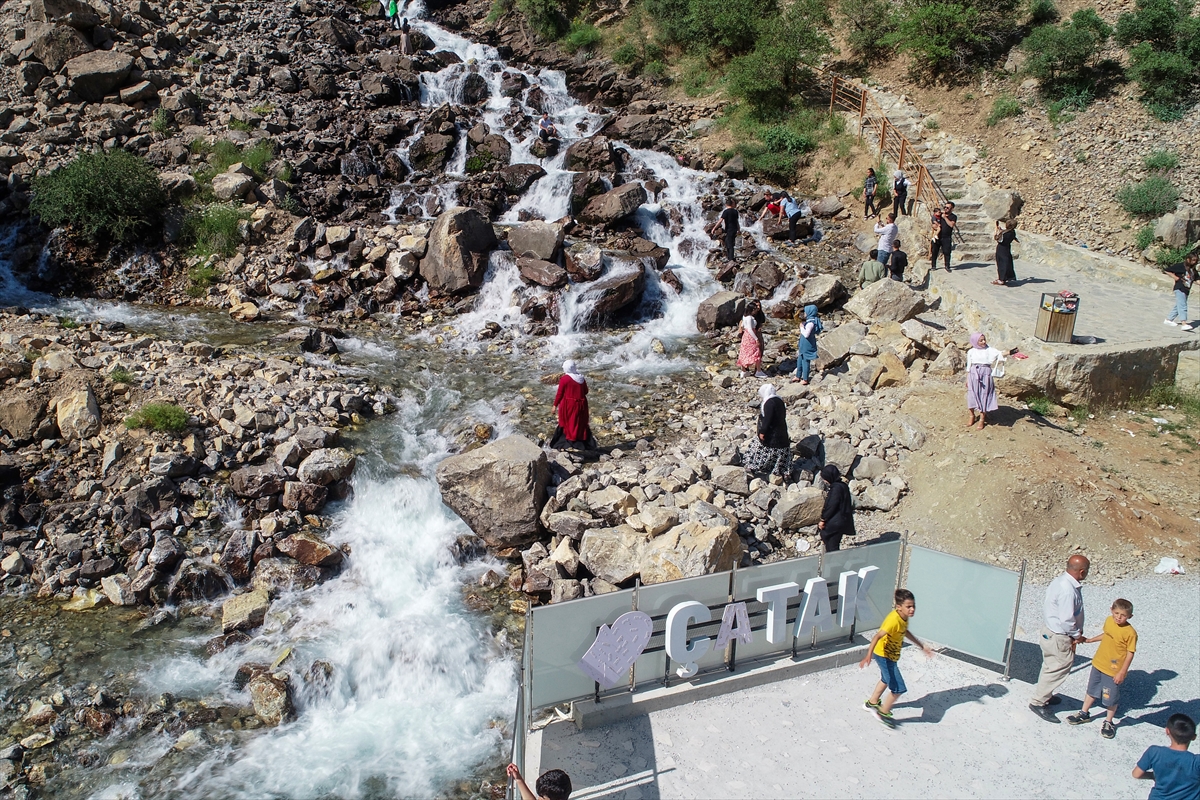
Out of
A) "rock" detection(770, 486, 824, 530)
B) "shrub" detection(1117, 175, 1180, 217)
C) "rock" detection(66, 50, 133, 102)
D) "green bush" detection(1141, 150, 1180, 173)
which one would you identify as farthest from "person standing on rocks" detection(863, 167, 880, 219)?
"rock" detection(66, 50, 133, 102)

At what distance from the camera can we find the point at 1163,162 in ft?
58.0

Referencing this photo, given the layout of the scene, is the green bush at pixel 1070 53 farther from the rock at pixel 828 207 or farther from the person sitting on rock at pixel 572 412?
the person sitting on rock at pixel 572 412

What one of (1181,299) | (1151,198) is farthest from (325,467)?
(1151,198)

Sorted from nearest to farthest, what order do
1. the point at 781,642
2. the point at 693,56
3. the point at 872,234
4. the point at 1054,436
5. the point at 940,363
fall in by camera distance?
the point at 781,642
the point at 1054,436
the point at 940,363
the point at 872,234
the point at 693,56

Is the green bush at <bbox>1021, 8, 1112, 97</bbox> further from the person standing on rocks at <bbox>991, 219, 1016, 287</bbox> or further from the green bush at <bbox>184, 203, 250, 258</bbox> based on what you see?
the green bush at <bbox>184, 203, 250, 258</bbox>

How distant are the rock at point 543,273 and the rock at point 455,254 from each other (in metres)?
0.97

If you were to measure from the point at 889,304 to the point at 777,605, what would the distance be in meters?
9.48

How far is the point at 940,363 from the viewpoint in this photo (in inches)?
511

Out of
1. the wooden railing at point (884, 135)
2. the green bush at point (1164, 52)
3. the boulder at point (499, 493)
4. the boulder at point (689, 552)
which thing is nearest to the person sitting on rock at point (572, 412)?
the boulder at point (499, 493)

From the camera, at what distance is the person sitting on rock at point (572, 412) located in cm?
1120

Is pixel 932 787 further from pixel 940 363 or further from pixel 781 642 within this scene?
pixel 940 363

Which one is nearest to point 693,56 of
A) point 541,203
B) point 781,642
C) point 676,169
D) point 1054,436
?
point 676,169

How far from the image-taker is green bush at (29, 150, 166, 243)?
16844 millimetres

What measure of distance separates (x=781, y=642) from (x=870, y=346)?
25.0 feet
